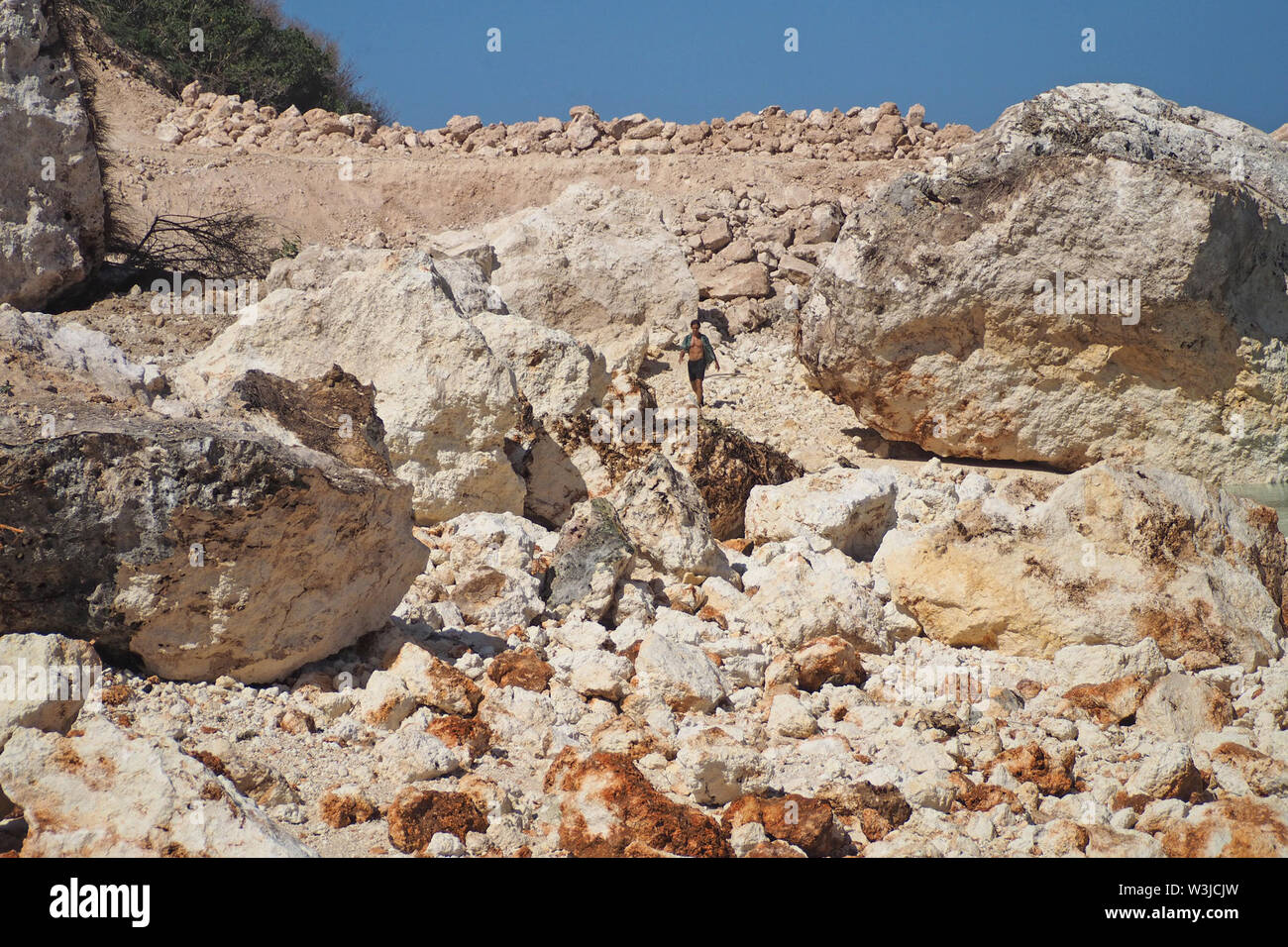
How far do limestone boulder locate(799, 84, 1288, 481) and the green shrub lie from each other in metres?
14.6

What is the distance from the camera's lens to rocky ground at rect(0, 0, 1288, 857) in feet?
11.1

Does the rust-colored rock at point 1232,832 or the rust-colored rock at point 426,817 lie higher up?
the rust-colored rock at point 426,817

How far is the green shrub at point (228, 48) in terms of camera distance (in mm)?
18438

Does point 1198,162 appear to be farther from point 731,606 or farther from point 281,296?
point 281,296

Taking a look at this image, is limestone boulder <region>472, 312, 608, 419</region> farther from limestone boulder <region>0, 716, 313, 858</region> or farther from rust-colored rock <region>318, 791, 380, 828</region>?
limestone boulder <region>0, 716, 313, 858</region>

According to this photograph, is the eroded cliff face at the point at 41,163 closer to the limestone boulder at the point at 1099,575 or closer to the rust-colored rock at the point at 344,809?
the rust-colored rock at the point at 344,809

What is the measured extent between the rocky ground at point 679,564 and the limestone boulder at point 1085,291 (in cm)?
3

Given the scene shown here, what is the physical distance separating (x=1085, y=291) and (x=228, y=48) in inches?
661

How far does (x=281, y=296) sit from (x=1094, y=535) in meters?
5.12

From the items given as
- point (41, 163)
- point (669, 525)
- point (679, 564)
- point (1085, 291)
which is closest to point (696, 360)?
point (1085, 291)

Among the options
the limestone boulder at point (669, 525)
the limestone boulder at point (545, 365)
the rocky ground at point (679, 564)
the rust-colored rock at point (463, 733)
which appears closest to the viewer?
the rocky ground at point (679, 564)

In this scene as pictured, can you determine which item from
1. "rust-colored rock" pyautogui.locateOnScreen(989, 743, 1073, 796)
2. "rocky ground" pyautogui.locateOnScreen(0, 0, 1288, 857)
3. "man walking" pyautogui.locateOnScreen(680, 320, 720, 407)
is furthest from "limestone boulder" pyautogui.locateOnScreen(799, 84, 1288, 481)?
"rust-colored rock" pyautogui.locateOnScreen(989, 743, 1073, 796)

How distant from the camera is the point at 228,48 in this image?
19.2m

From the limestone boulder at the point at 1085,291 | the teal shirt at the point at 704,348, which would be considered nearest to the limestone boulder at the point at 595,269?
the teal shirt at the point at 704,348
